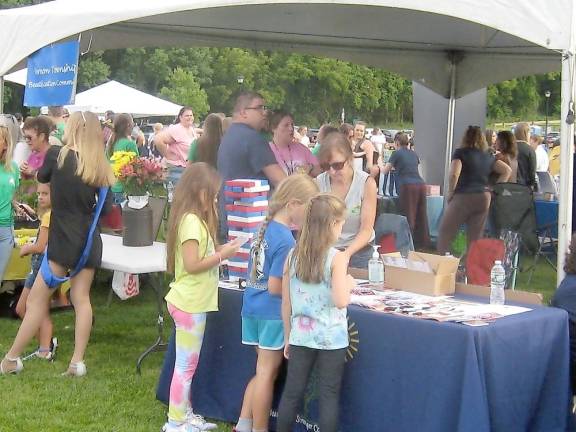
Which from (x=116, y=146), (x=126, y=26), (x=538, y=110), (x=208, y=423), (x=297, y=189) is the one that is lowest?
(x=208, y=423)

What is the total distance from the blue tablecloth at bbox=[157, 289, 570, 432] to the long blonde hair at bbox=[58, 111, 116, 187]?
179 centimetres

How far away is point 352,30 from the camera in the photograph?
7938 millimetres

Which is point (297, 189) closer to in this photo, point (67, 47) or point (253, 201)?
point (253, 201)

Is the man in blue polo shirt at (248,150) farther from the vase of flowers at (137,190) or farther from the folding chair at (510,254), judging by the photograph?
the folding chair at (510,254)

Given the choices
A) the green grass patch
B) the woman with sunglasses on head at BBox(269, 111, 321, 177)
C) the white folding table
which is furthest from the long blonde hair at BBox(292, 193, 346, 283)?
the woman with sunglasses on head at BBox(269, 111, 321, 177)

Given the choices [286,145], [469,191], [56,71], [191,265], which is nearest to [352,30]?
[469,191]

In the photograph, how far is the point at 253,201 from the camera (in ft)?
14.2

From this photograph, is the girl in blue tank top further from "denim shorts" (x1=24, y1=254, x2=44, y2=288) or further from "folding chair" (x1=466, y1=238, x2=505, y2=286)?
"denim shorts" (x1=24, y1=254, x2=44, y2=288)

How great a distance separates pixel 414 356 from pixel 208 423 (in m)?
1.20

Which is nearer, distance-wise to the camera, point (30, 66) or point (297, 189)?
point (297, 189)

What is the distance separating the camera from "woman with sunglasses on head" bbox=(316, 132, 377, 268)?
4480 mm

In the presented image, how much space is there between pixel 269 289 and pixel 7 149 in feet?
8.93

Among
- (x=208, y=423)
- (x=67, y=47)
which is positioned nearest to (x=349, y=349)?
(x=208, y=423)

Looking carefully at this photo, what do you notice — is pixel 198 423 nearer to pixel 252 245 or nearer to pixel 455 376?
pixel 252 245
